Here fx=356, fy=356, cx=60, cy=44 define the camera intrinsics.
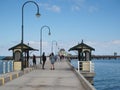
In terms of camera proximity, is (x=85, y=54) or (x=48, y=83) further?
(x=85, y=54)

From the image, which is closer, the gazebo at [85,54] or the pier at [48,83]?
the pier at [48,83]

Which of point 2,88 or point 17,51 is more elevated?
point 17,51

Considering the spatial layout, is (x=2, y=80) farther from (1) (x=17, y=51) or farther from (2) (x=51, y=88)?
(1) (x=17, y=51)

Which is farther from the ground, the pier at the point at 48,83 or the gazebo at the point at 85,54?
the gazebo at the point at 85,54

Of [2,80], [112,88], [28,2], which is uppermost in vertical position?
[28,2]

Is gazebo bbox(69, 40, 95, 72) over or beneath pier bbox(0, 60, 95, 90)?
over

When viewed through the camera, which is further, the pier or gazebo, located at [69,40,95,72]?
gazebo, located at [69,40,95,72]

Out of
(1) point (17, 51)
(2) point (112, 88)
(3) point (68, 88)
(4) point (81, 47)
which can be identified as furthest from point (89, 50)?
(3) point (68, 88)

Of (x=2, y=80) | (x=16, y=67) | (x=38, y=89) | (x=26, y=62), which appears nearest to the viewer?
(x=38, y=89)

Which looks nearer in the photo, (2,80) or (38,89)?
(38,89)

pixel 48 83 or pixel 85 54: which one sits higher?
pixel 85 54

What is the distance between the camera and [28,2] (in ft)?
109

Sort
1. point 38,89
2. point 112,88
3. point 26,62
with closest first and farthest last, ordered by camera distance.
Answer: point 38,89 < point 26,62 < point 112,88

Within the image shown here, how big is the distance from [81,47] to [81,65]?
6.07 feet
